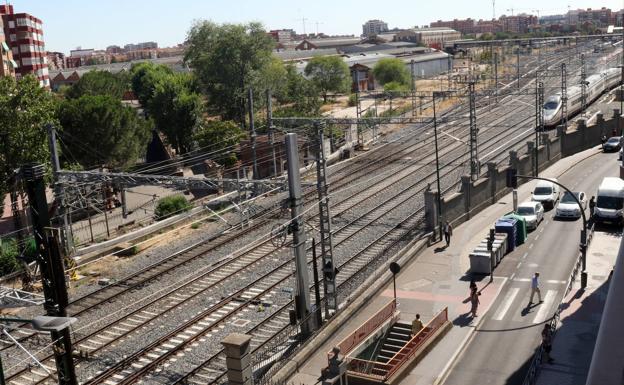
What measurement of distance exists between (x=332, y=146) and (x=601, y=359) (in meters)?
42.6

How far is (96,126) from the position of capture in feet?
153

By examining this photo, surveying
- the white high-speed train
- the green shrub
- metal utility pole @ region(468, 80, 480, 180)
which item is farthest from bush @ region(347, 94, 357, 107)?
the green shrub

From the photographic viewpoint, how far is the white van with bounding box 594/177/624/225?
1212 inches

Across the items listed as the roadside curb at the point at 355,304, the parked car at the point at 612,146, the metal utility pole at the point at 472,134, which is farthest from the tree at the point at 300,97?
the roadside curb at the point at 355,304

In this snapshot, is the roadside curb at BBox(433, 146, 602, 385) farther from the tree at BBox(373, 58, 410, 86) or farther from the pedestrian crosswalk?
the tree at BBox(373, 58, 410, 86)

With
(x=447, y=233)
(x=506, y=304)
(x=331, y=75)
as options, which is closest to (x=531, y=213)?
(x=447, y=233)

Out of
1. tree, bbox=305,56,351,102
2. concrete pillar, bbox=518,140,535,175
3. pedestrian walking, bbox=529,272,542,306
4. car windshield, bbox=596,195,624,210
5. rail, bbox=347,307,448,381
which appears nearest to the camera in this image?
rail, bbox=347,307,448,381

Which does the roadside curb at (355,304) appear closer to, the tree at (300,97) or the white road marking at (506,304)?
the white road marking at (506,304)

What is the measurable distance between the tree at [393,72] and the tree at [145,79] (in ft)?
102

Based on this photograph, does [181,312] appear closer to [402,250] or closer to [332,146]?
[402,250]

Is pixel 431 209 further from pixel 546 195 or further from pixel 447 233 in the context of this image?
pixel 546 195

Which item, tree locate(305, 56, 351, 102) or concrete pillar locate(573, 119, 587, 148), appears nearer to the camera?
concrete pillar locate(573, 119, 587, 148)

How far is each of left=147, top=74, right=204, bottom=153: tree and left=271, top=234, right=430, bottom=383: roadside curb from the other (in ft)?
110

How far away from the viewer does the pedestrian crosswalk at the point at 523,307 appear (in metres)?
22.1
